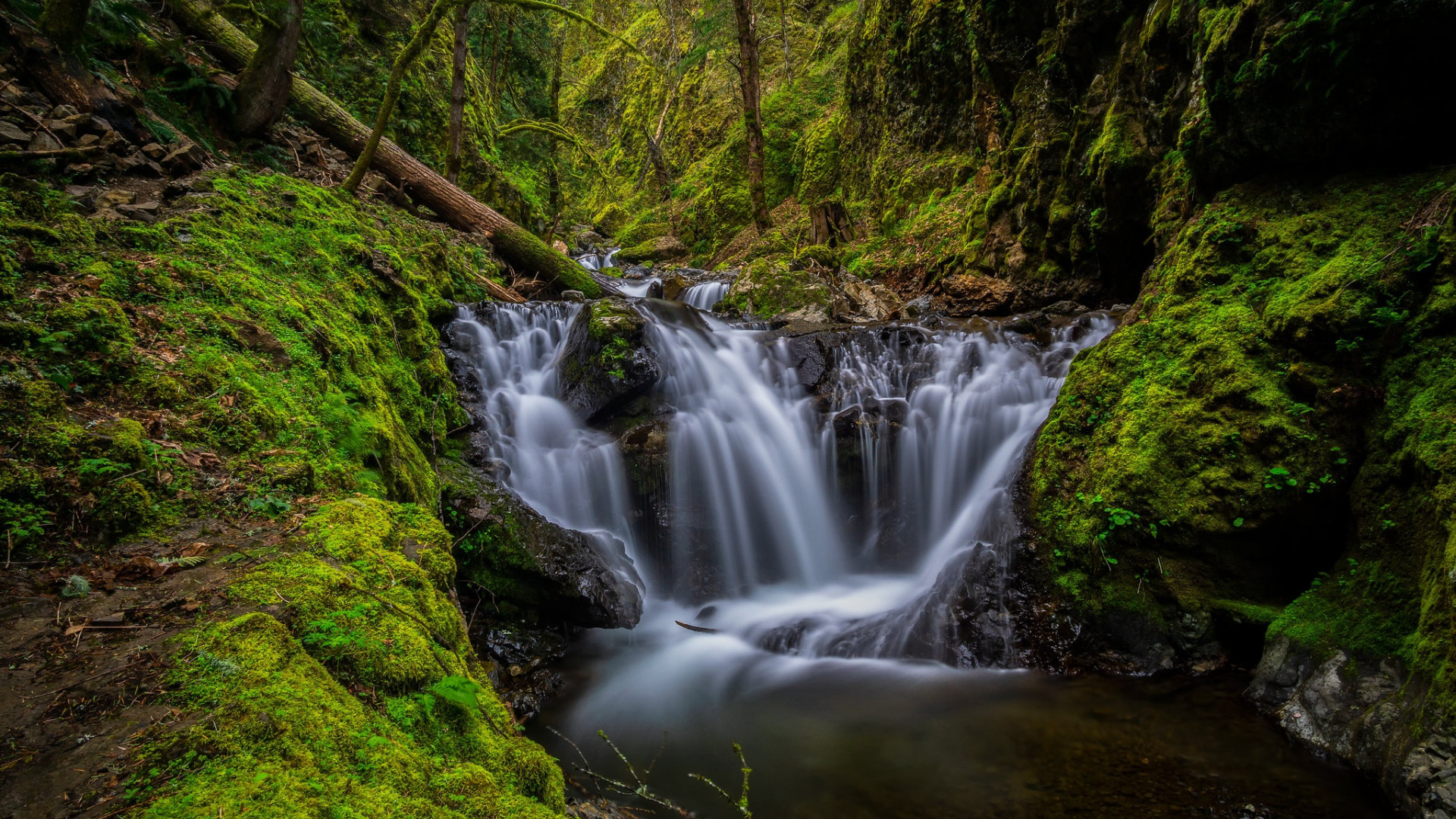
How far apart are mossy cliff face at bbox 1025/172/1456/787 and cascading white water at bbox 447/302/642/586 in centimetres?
443

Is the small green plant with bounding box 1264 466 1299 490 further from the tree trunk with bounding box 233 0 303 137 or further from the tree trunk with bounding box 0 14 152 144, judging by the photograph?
the tree trunk with bounding box 233 0 303 137

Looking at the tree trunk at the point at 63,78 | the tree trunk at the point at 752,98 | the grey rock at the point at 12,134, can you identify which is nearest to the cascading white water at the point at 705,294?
the tree trunk at the point at 752,98

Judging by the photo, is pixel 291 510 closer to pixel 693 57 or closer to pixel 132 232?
pixel 132 232

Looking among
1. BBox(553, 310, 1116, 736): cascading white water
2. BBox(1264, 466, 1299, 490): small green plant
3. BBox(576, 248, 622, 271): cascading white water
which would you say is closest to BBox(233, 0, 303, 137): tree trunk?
BBox(553, 310, 1116, 736): cascading white water

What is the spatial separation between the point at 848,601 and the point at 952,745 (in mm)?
2436

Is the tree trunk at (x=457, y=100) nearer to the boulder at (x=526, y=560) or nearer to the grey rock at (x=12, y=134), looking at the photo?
the grey rock at (x=12, y=134)

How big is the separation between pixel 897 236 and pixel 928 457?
807cm

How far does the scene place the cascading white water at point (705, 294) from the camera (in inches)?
506

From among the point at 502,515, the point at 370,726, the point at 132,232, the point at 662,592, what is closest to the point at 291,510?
the point at 370,726

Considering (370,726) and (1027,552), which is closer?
(370,726)

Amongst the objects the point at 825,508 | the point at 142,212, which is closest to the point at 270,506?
the point at 142,212

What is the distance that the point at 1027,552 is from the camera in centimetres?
552

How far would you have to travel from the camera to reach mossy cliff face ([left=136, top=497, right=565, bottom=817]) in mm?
1406

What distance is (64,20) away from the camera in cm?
480
